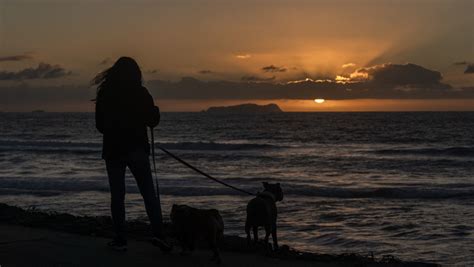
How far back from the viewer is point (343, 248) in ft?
27.6

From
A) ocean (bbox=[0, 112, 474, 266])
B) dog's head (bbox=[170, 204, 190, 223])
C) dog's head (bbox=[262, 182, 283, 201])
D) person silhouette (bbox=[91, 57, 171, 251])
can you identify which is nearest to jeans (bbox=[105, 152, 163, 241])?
person silhouette (bbox=[91, 57, 171, 251])

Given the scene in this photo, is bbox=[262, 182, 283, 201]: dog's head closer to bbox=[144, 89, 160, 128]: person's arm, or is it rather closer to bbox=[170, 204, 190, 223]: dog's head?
bbox=[170, 204, 190, 223]: dog's head

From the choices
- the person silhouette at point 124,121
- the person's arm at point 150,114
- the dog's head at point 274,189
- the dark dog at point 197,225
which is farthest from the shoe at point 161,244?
the dog's head at point 274,189

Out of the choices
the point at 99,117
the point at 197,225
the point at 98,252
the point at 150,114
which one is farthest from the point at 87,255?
→ the point at 150,114

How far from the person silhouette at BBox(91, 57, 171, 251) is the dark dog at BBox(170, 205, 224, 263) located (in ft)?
1.32

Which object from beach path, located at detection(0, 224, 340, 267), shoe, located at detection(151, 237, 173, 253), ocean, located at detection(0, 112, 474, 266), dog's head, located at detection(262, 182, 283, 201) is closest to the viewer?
beach path, located at detection(0, 224, 340, 267)

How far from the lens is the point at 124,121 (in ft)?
17.6

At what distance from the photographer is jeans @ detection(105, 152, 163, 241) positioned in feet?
17.8

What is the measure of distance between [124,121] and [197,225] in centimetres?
121

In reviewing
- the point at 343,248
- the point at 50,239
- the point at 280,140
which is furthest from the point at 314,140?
the point at 50,239

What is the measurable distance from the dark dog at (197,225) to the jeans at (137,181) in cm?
25

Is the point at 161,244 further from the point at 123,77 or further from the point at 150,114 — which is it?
the point at 123,77

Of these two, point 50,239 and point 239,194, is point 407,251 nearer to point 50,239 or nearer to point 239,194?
point 50,239

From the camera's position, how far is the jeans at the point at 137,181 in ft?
17.8
